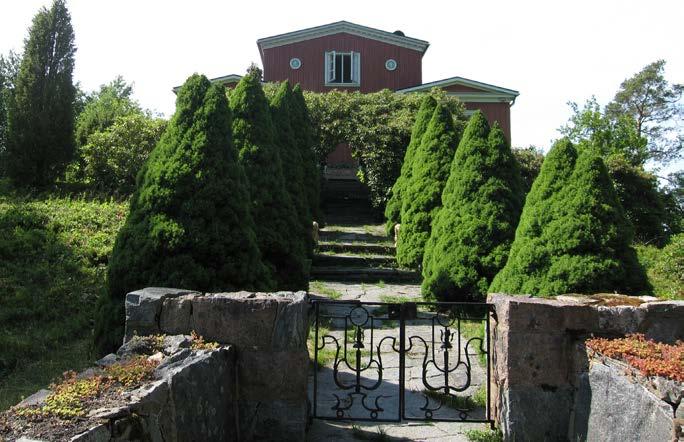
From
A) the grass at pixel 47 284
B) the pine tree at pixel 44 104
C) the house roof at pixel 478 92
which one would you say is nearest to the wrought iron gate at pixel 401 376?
the grass at pixel 47 284

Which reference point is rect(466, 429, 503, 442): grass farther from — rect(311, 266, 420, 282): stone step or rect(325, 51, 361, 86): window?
rect(325, 51, 361, 86): window

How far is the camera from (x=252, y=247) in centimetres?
575

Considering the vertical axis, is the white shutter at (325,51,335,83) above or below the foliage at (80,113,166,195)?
above

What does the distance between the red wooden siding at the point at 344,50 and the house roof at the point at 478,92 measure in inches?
61.4

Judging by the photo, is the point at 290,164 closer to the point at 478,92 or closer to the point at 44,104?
the point at 44,104

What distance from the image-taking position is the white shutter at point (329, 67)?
26.3 meters

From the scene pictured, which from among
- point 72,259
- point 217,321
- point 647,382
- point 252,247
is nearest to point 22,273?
point 72,259

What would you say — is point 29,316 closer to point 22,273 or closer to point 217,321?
point 22,273

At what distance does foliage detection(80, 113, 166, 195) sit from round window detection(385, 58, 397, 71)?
1120cm

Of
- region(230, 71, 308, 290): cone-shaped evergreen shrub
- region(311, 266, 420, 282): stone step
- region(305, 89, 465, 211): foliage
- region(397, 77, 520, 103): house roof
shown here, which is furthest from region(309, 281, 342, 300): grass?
region(397, 77, 520, 103): house roof

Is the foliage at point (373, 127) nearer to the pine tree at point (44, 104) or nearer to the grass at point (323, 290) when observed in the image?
the grass at point (323, 290)

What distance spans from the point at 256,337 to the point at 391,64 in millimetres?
23903

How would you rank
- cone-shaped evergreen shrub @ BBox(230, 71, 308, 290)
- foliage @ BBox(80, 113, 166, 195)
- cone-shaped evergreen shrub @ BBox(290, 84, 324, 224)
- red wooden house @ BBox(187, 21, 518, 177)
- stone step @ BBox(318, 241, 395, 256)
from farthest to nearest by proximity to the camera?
1. red wooden house @ BBox(187, 21, 518, 177)
2. foliage @ BBox(80, 113, 166, 195)
3. cone-shaped evergreen shrub @ BBox(290, 84, 324, 224)
4. stone step @ BBox(318, 241, 395, 256)
5. cone-shaped evergreen shrub @ BBox(230, 71, 308, 290)

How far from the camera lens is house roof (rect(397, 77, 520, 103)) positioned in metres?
25.2
